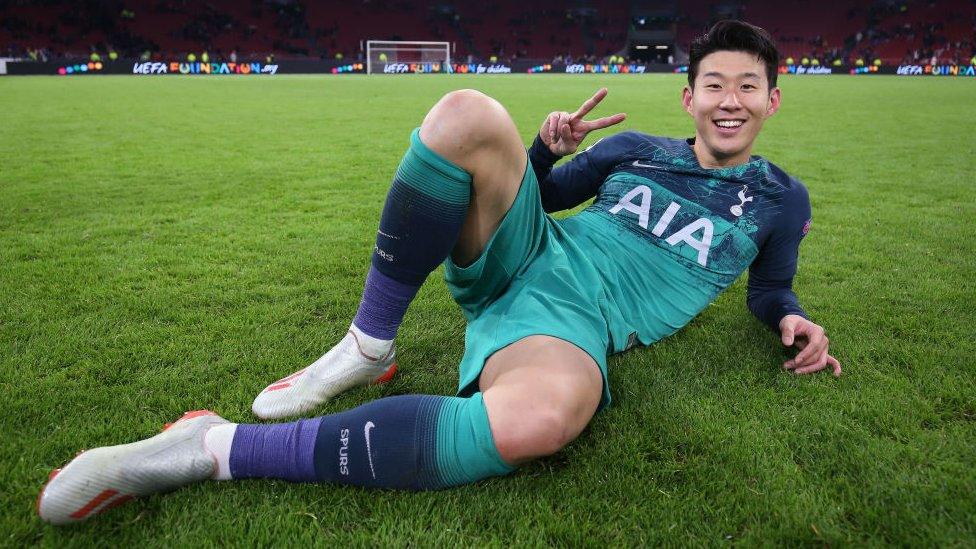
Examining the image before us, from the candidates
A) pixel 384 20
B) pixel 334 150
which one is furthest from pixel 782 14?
pixel 334 150

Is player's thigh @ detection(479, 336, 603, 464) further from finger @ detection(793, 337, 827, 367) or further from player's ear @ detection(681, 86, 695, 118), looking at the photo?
player's ear @ detection(681, 86, 695, 118)

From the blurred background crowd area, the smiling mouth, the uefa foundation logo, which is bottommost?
the smiling mouth

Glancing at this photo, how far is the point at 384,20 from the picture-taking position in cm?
4297

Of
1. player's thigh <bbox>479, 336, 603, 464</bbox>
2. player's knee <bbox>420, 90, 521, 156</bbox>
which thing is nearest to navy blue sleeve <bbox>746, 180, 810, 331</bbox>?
player's thigh <bbox>479, 336, 603, 464</bbox>

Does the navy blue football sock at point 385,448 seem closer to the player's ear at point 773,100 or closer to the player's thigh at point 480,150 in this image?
the player's thigh at point 480,150

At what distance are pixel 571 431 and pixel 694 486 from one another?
348 millimetres

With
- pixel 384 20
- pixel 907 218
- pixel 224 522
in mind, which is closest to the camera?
pixel 224 522

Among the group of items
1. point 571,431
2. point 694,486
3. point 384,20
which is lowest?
point 694,486

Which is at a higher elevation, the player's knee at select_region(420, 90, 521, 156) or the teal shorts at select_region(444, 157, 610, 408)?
the player's knee at select_region(420, 90, 521, 156)

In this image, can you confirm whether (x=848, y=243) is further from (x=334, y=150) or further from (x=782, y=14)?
(x=782, y=14)

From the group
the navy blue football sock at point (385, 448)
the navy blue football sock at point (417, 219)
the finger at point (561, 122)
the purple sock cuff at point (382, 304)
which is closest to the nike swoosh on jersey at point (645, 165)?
the finger at point (561, 122)

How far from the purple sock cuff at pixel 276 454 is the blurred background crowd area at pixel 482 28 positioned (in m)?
30.4

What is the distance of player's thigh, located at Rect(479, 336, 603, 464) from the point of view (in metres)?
1.37

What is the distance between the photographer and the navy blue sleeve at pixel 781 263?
7.02 feet
